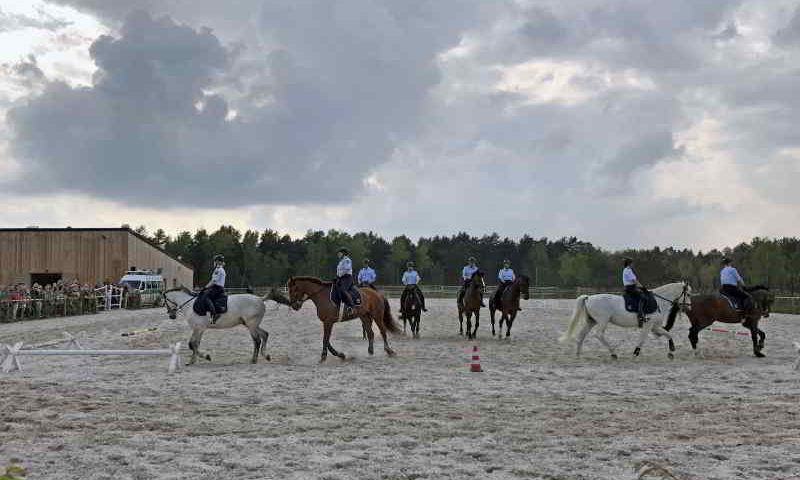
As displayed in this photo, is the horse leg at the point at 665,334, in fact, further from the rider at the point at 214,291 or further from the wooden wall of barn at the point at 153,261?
the wooden wall of barn at the point at 153,261

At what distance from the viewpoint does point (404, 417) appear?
9.42m

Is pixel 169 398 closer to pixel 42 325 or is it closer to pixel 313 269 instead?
pixel 42 325

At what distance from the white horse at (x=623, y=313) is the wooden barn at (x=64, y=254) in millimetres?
38221

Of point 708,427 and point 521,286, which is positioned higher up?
point 521,286

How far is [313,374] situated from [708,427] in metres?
7.01

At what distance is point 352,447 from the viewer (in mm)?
7805

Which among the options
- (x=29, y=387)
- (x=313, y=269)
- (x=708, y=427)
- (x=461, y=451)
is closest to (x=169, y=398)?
(x=29, y=387)

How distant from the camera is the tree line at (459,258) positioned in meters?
97.2

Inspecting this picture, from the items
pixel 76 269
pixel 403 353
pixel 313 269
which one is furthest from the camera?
pixel 313 269

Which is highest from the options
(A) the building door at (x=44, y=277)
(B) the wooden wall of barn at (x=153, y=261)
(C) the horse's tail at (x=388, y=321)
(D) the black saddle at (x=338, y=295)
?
(B) the wooden wall of barn at (x=153, y=261)

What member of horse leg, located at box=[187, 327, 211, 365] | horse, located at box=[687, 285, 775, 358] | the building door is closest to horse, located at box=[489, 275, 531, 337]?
horse, located at box=[687, 285, 775, 358]

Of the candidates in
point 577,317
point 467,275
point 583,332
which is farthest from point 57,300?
point 583,332

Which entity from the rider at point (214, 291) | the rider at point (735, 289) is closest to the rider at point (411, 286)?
the rider at point (214, 291)

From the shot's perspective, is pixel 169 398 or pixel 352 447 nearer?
pixel 352 447
